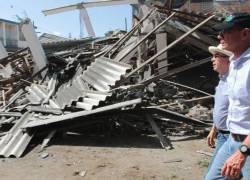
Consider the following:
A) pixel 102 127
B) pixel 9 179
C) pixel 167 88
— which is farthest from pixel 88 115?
pixel 167 88

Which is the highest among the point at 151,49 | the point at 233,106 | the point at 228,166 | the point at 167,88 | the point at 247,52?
the point at 247,52

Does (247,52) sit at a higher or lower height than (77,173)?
higher

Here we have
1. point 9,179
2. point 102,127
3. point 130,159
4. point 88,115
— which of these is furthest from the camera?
→ point 102,127

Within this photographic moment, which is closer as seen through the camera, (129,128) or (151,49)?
(129,128)

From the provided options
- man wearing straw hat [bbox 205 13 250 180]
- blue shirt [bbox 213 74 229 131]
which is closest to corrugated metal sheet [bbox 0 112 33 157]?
blue shirt [bbox 213 74 229 131]

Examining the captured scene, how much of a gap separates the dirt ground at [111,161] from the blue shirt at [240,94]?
298cm

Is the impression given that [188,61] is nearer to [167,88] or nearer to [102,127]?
[167,88]

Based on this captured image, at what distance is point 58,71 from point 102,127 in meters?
4.76

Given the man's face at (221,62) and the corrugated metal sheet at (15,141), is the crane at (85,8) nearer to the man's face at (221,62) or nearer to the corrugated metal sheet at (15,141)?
the corrugated metal sheet at (15,141)

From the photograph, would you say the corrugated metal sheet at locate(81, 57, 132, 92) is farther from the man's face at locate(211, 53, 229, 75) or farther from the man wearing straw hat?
the man wearing straw hat

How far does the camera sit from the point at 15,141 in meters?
7.62

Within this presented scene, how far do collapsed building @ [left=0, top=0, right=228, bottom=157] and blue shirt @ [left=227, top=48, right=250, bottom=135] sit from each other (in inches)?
176

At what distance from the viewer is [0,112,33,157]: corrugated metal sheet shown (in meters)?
7.22

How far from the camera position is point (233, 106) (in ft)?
9.71
